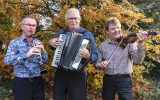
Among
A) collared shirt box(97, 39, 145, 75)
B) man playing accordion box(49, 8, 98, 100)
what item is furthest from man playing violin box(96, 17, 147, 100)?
man playing accordion box(49, 8, 98, 100)

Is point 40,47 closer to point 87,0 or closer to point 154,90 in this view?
point 87,0

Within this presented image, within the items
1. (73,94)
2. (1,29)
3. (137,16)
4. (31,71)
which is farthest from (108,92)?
(1,29)

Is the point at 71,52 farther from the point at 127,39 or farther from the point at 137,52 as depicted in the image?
the point at 137,52

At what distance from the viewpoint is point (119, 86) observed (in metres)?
4.99

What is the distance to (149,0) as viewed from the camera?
343 inches

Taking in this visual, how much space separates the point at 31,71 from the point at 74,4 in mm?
1873

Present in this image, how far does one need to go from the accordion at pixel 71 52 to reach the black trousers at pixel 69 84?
202mm

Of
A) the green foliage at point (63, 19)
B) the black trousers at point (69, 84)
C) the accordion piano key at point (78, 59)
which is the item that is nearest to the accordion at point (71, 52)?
the accordion piano key at point (78, 59)

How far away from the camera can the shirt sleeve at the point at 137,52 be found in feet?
15.9

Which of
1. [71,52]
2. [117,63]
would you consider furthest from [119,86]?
[71,52]

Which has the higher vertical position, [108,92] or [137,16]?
[137,16]

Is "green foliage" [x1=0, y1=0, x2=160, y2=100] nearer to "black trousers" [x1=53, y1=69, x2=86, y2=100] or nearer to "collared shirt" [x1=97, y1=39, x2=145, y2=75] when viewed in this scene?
"collared shirt" [x1=97, y1=39, x2=145, y2=75]

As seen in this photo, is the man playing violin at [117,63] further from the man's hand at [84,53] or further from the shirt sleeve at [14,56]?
the shirt sleeve at [14,56]

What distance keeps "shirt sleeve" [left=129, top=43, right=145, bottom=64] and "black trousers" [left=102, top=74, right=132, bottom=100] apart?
28 centimetres
